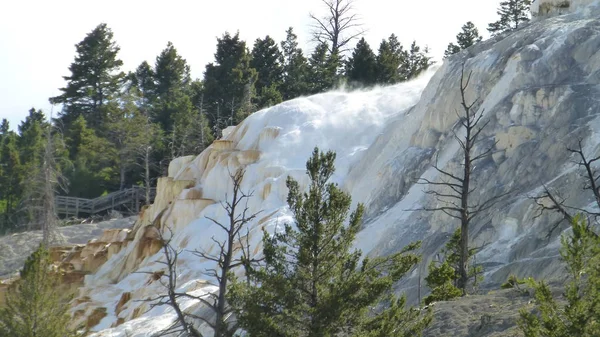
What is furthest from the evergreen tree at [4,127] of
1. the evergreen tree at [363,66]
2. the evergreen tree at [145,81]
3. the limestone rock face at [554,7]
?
the limestone rock face at [554,7]

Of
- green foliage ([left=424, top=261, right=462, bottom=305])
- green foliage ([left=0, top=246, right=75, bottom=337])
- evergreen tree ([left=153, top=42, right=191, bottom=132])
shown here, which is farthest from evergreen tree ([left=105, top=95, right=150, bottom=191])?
green foliage ([left=424, top=261, right=462, bottom=305])

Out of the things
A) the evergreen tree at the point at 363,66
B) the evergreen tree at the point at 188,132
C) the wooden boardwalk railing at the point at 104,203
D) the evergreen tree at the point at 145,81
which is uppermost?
the evergreen tree at the point at 145,81

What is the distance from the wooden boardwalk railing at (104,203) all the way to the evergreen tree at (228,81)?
5.66 meters

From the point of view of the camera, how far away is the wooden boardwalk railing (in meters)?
56.3

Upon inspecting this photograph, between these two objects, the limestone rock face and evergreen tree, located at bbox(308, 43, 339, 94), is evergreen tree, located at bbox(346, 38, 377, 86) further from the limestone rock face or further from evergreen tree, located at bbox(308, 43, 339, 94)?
the limestone rock face

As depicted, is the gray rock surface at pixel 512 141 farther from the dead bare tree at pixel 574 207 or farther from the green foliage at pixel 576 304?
the green foliage at pixel 576 304

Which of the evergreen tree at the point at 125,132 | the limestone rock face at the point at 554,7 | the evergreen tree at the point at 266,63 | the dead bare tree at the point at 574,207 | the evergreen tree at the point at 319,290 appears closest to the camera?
the evergreen tree at the point at 319,290

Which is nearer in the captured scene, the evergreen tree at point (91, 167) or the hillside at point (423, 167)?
the hillside at point (423, 167)

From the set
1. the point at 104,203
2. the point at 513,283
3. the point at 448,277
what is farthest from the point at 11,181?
the point at 513,283

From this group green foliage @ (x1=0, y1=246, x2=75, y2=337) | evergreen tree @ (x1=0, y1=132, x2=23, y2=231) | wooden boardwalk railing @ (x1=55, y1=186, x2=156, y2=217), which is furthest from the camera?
evergreen tree @ (x1=0, y1=132, x2=23, y2=231)

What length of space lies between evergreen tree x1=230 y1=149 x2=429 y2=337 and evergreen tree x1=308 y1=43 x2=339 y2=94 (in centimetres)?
4192

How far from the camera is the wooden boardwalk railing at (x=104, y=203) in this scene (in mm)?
56281

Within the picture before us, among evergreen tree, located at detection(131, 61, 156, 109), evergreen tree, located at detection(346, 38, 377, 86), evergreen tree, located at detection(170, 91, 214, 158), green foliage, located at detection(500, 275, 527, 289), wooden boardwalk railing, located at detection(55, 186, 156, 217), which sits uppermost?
evergreen tree, located at detection(131, 61, 156, 109)

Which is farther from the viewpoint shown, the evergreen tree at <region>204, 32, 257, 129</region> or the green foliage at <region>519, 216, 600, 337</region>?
→ the evergreen tree at <region>204, 32, 257, 129</region>
